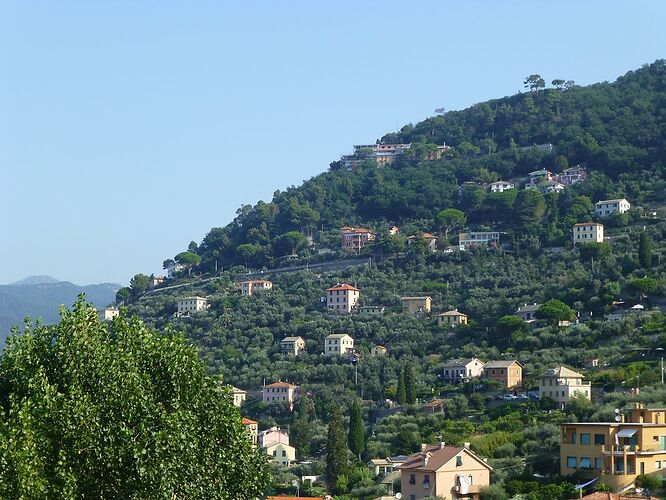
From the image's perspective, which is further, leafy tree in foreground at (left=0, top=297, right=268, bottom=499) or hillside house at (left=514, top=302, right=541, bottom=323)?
hillside house at (left=514, top=302, right=541, bottom=323)

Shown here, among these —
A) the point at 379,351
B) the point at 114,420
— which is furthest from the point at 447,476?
the point at 379,351

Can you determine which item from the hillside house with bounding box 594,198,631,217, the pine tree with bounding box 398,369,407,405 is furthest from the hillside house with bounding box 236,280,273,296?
the pine tree with bounding box 398,369,407,405

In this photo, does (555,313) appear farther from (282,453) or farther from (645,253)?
(282,453)

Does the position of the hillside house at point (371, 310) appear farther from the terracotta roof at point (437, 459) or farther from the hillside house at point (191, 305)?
the terracotta roof at point (437, 459)

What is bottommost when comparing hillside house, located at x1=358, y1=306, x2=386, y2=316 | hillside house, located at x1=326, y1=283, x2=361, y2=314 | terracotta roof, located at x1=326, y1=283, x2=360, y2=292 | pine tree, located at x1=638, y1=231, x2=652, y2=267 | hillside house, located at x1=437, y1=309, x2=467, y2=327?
hillside house, located at x1=437, y1=309, x2=467, y2=327

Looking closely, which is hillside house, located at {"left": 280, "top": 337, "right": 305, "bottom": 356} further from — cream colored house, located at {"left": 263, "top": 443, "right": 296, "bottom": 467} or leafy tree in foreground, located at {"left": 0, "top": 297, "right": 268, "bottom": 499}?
leafy tree in foreground, located at {"left": 0, "top": 297, "right": 268, "bottom": 499}

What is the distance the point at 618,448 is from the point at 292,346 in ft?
152

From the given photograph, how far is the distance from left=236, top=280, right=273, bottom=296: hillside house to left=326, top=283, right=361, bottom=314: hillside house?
8.56 metres

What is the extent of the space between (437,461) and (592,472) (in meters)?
5.53

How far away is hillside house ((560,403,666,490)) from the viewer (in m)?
46.3

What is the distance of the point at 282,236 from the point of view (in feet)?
388

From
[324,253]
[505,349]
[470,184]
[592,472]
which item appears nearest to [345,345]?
[505,349]

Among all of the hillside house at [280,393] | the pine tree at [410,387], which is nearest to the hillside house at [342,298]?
the hillside house at [280,393]

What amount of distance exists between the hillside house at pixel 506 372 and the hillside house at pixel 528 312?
8973 millimetres
